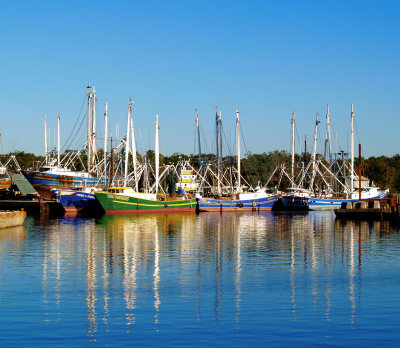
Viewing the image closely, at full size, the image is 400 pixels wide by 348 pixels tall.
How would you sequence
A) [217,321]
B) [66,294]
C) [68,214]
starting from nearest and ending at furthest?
[217,321] < [66,294] < [68,214]

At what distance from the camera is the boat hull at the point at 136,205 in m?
100

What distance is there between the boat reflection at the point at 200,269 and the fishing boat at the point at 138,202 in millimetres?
31502

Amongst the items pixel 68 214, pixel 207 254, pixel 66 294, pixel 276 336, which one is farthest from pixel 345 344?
pixel 68 214

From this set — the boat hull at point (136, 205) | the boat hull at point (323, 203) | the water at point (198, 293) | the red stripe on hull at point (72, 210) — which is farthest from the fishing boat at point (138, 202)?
the water at point (198, 293)

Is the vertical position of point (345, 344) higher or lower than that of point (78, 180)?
lower

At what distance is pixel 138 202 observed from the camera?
10362cm

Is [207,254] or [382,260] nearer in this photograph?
[382,260]

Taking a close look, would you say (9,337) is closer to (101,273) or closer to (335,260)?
(101,273)

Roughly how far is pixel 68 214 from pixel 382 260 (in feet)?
230

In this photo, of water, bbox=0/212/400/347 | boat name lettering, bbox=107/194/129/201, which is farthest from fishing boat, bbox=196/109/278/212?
water, bbox=0/212/400/347

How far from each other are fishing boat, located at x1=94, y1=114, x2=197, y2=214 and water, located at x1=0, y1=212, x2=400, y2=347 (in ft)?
143

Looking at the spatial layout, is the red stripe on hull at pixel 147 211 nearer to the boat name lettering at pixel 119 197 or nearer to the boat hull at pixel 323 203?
the boat name lettering at pixel 119 197

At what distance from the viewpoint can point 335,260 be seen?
141 feet

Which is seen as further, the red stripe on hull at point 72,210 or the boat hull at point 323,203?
the boat hull at point 323,203
